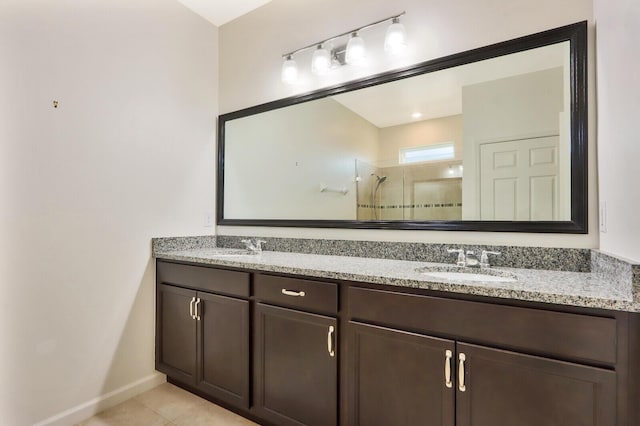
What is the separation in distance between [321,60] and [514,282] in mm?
1645

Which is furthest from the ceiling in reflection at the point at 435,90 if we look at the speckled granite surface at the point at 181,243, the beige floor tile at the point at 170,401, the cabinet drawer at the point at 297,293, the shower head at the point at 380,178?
the beige floor tile at the point at 170,401

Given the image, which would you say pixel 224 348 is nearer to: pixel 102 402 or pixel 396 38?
pixel 102 402

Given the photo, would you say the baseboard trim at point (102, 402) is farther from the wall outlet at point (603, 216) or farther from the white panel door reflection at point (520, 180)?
the wall outlet at point (603, 216)

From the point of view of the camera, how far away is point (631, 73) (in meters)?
1.05

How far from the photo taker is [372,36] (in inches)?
76.0

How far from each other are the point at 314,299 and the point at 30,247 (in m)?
1.45

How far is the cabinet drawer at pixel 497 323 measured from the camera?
97cm

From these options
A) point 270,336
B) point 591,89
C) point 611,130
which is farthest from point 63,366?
point 591,89

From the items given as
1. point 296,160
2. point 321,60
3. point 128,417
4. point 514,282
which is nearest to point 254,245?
point 296,160

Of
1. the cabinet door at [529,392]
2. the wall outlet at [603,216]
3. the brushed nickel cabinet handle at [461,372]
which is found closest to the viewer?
the cabinet door at [529,392]

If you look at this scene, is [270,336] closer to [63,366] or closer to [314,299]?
[314,299]

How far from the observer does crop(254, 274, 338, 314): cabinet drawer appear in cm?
144

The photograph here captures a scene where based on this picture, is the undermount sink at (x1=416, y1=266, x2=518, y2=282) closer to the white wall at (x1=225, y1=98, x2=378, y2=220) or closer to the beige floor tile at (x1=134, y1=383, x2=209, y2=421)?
the white wall at (x1=225, y1=98, x2=378, y2=220)

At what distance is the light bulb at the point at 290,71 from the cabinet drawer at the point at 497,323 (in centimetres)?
152
